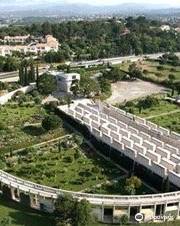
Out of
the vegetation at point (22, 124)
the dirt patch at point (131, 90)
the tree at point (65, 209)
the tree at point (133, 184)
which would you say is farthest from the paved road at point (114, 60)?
the tree at point (65, 209)

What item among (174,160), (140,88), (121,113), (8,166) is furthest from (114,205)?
(140,88)

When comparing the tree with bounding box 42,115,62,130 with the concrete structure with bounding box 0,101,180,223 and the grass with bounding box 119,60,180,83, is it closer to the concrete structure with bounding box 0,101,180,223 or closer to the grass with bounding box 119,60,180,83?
the concrete structure with bounding box 0,101,180,223

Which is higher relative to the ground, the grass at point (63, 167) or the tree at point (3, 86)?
the tree at point (3, 86)

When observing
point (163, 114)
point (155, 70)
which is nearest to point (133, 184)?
point (163, 114)

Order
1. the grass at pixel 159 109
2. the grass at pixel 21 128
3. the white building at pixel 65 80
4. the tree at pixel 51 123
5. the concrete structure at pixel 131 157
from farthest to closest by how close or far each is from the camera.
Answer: the white building at pixel 65 80 → the grass at pixel 159 109 → the tree at pixel 51 123 → the grass at pixel 21 128 → the concrete structure at pixel 131 157

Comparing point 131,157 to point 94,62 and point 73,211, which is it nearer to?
point 73,211

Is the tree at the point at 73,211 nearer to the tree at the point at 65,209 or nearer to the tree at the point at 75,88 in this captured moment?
the tree at the point at 65,209

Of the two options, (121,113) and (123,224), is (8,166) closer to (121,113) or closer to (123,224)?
(123,224)
